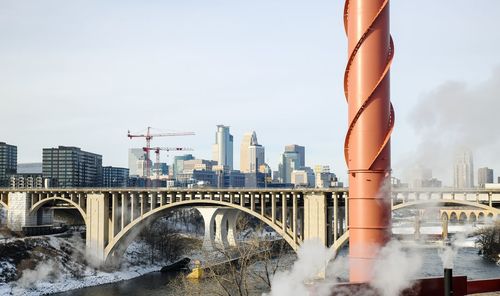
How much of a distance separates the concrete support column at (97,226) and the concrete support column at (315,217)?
92.8 feet

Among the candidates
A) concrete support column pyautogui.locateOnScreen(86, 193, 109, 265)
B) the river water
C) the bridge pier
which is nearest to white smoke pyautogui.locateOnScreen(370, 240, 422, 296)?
the river water

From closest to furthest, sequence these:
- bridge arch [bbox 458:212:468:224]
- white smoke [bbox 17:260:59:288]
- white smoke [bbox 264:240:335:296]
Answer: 1. white smoke [bbox 264:240:335:296]
2. white smoke [bbox 17:260:59:288]
3. bridge arch [bbox 458:212:468:224]

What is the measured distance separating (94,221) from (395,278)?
192 feet

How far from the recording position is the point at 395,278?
22094 millimetres

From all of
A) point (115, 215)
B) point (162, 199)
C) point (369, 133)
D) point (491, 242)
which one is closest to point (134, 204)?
point (115, 215)

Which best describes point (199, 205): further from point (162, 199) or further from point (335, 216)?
point (335, 216)

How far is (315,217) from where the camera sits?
5969cm

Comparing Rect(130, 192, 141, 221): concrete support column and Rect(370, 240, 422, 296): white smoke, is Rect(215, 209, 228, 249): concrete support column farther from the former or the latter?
Rect(370, 240, 422, 296): white smoke

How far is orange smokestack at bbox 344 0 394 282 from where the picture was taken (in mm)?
21938

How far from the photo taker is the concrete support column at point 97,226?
73.6 m

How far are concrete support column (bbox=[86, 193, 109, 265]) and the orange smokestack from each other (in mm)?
56500

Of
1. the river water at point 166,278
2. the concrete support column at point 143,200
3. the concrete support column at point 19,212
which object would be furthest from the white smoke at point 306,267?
the concrete support column at point 19,212

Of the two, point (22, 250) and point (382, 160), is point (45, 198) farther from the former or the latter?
point (382, 160)

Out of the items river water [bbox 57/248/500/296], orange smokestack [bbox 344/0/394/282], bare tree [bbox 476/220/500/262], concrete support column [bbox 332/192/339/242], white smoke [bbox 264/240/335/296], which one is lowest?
river water [bbox 57/248/500/296]
